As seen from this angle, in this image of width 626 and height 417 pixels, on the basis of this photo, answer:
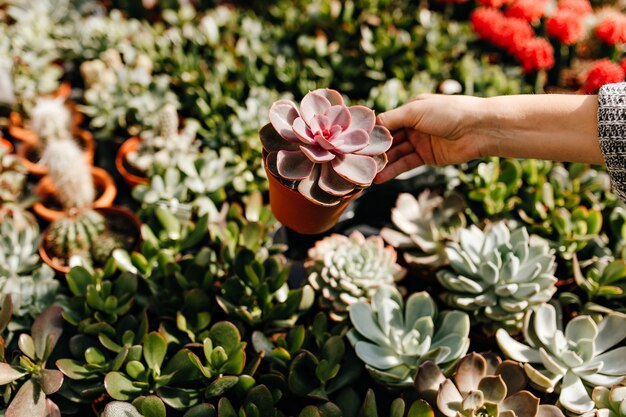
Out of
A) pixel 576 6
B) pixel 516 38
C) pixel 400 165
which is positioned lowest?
pixel 400 165

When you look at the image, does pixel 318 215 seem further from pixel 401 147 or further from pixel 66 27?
pixel 66 27

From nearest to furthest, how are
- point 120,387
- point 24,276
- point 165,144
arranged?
point 120,387 → point 24,276 → point 165,144

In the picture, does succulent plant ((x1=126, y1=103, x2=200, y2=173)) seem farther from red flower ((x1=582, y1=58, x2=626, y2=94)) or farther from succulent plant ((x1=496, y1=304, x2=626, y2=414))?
red flower ((x1=582, y1=58, x2=626, y2=94))

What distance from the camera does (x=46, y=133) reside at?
79.7 inches

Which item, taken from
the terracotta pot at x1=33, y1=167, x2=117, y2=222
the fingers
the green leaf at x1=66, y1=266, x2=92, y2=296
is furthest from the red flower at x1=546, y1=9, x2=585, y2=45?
Result: the green leaf at x1=66, y1=266, x2=92, y2=296

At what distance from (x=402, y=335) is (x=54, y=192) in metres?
1.45

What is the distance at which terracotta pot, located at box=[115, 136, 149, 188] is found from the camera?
1940mm

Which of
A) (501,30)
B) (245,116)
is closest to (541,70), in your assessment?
(501,30)

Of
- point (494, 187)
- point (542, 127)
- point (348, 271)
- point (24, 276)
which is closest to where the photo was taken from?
point (542, 127)

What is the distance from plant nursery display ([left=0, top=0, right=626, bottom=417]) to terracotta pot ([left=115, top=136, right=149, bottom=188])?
10 mm

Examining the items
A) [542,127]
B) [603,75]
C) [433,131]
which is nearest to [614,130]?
[542,127]

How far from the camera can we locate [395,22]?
8.02 ft

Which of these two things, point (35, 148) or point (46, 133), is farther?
point (35, 148)

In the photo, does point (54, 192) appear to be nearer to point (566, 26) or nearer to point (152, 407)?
point (152, 407)
